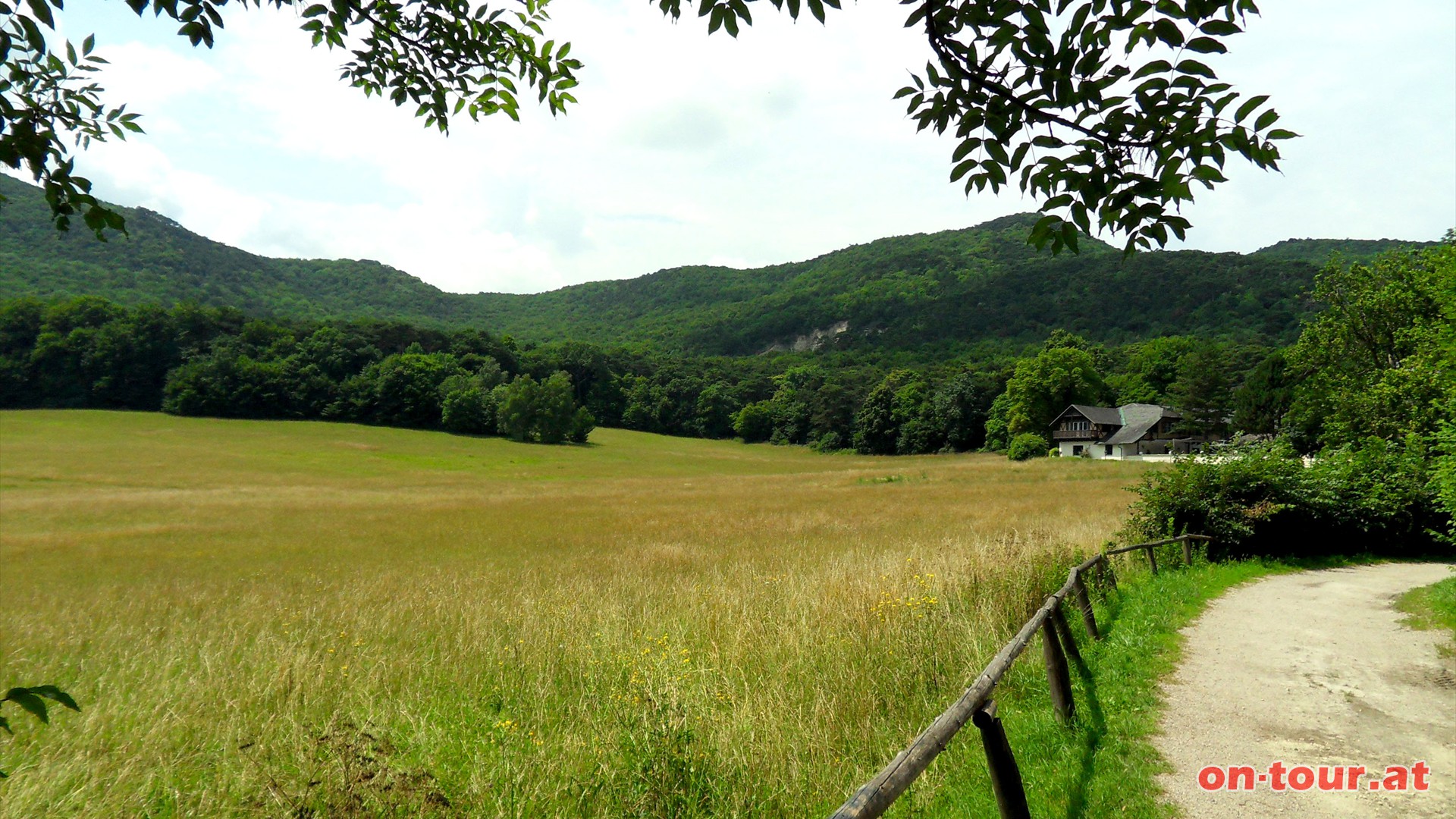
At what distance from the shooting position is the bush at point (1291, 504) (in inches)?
603

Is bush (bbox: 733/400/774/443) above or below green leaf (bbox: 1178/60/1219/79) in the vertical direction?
below

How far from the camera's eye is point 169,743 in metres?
5.13

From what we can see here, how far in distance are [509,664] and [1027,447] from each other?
249ft

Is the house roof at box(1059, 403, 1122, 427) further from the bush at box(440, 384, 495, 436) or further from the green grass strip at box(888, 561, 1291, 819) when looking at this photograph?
the green grass strip at box(888, 561, 1291, 819)

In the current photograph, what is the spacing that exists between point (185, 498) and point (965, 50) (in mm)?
40288

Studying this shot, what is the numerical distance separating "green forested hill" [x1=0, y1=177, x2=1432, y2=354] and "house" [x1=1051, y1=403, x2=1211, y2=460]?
20.6m

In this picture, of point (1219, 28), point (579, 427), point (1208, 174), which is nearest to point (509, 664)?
point (1208, 174)

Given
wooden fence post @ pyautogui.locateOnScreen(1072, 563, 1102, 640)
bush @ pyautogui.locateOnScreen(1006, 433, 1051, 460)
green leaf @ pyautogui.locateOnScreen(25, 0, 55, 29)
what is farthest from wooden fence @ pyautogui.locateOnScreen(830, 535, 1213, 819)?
bush @ pyautogui.locateOnScreen(1006, 433, 1051, 460)

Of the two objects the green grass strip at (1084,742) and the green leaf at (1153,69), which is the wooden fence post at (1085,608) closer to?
the green grass strip at (1084,742)

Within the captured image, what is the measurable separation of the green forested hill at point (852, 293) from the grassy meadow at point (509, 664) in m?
86.6

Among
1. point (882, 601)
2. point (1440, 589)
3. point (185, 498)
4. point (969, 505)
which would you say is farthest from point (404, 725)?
point (185, 498)

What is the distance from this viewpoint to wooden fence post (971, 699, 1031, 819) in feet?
11.5

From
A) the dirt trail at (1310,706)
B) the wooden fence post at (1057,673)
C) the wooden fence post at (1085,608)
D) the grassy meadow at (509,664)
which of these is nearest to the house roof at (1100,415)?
the grassy meadow at (509,664)

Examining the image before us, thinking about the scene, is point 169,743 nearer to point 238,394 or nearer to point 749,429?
point 238,394
